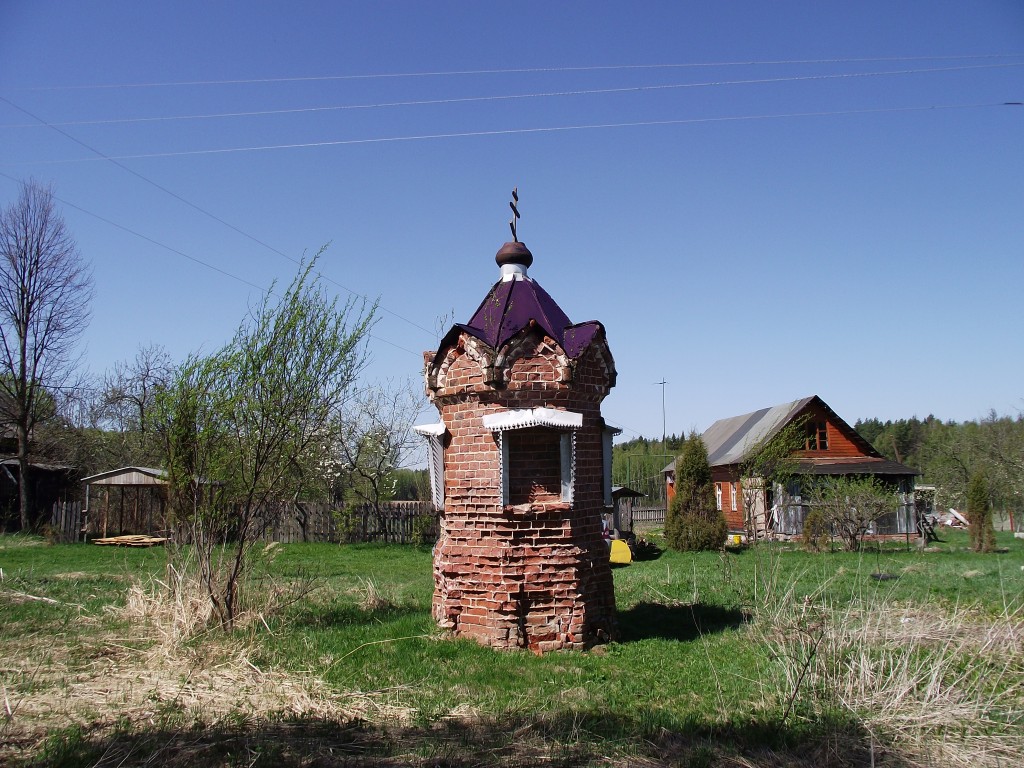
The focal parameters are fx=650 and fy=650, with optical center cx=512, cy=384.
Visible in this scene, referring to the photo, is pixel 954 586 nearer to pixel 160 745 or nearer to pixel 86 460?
pixel 160 745

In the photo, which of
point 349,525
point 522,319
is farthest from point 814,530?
point 522,319

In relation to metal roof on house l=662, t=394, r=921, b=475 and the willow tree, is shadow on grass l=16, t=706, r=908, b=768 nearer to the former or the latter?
the willow tree

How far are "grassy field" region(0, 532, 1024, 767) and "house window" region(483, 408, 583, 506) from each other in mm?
1763

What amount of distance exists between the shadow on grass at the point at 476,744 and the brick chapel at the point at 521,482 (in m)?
2.09

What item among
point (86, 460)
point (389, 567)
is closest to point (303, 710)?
point (389, 567)

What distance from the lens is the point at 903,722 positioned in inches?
200

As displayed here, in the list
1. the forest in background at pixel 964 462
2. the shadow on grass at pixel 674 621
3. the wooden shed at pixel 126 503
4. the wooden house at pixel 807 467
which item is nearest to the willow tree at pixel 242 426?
the shadow on grass at pixel 674 621

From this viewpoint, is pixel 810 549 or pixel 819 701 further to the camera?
pixel 810 549

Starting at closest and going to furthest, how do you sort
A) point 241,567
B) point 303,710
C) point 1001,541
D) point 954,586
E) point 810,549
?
point 303,710
point 241,567
point 954,586
point 810,549
point 1001,541

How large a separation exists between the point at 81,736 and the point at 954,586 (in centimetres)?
Answer: 1358

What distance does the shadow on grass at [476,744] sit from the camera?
4.46 m

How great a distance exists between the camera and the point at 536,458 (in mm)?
7688

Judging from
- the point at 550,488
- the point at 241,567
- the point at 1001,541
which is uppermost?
the point at 550,488

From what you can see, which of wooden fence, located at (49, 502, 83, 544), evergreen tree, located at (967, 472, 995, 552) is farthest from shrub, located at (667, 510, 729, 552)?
wooden fence, located at (49, 502, 83, 544)
